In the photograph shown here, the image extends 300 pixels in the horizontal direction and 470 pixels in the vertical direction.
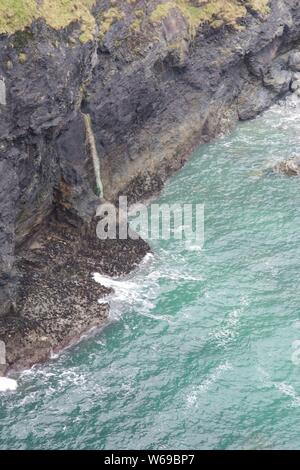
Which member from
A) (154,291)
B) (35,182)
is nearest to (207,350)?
(154,291)

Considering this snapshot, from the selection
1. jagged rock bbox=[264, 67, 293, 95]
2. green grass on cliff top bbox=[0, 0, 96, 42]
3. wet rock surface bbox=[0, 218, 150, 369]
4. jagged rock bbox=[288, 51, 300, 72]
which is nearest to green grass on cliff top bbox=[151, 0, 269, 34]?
jagged rock bbox=[264, 67, 293, 95]

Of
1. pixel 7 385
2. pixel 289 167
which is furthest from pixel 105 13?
pixel 7 385

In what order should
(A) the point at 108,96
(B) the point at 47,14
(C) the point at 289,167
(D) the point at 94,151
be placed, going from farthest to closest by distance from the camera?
(C) the point at 289,167 → (A) the point at 108,96 → (D) the point at 94,151 → (B) the point at 47,14

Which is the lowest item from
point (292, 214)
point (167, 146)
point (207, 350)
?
point (207, 350)

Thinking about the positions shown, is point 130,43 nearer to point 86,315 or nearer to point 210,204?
point 210,204

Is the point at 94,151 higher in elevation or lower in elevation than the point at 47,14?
lower

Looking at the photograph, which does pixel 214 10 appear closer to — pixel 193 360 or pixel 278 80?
pixel 278 80
